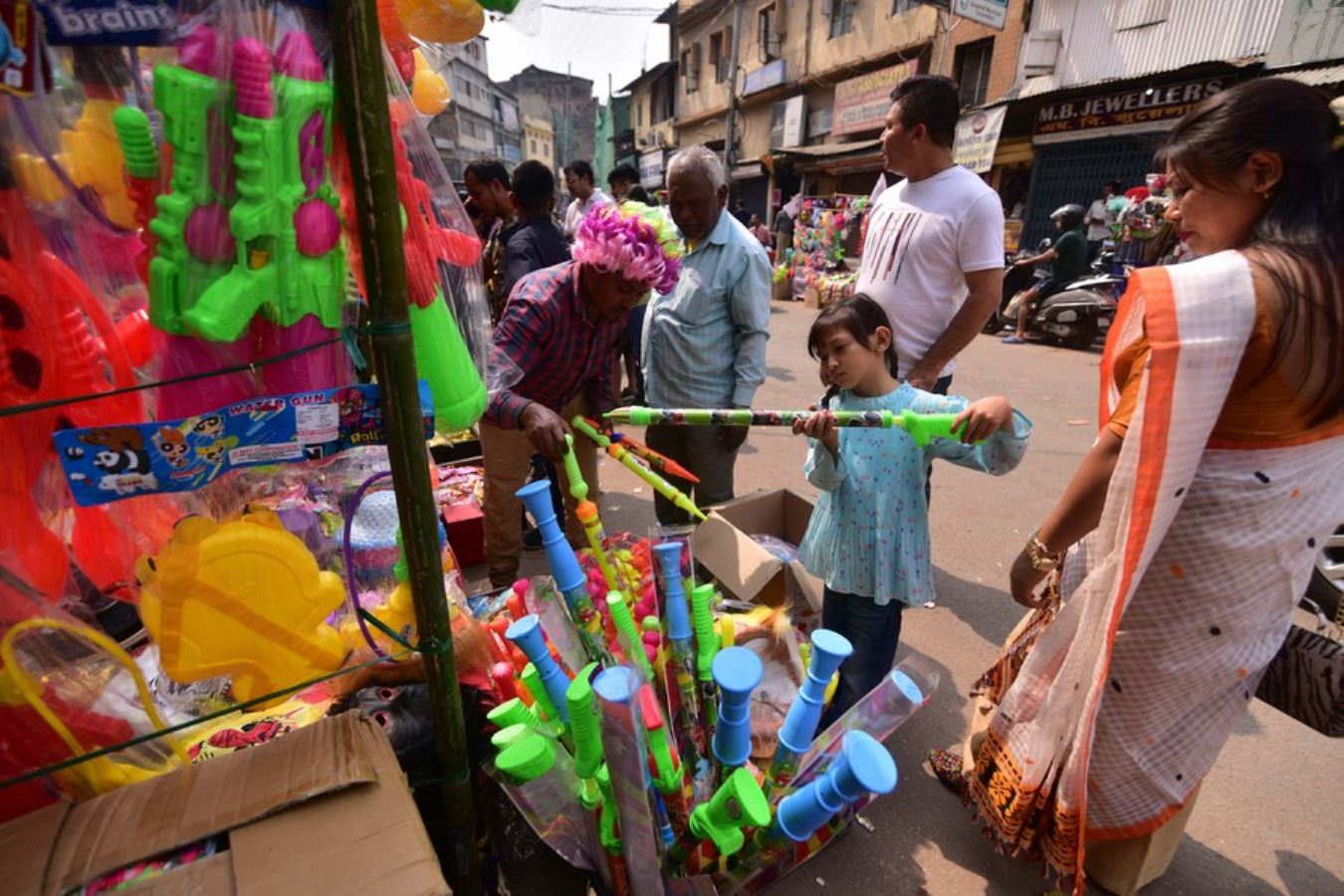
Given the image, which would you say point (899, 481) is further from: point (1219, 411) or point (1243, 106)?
point (1243, 106)

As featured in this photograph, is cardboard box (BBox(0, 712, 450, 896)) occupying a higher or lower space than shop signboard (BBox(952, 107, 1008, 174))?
lower

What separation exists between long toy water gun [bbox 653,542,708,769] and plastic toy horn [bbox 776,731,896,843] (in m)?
0.33

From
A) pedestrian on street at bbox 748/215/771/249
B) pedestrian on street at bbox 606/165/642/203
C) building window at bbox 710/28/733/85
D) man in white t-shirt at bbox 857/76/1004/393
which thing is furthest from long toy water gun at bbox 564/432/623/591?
building window at bbox 710/28/733/85

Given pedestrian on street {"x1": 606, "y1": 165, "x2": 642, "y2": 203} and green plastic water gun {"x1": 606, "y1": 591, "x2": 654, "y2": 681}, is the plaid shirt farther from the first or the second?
pedestrian on street {"x1": 606, "y1": 165, "x2": 642, "y2": 203}

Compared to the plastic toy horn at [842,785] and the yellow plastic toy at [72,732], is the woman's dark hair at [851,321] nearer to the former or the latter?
the plastic toy horn at [842,785]

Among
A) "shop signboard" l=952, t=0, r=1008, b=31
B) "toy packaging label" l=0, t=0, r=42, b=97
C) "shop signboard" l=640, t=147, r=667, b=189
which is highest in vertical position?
"shop signboard" l=952, t=0, r=1008, b=31

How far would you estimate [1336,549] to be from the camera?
8.13 feet

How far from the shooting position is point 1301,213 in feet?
3.55

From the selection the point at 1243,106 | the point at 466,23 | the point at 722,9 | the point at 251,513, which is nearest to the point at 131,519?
the point at 251,513

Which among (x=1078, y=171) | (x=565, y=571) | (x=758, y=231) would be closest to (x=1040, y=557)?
(x=565, y=571)

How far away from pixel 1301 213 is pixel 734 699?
126 centimetres

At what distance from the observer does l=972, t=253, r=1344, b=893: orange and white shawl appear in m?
1.08

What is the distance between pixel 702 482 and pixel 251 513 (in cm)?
194

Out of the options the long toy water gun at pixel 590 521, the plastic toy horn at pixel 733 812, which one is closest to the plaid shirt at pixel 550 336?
the long toy water gun at pixel 590 521
